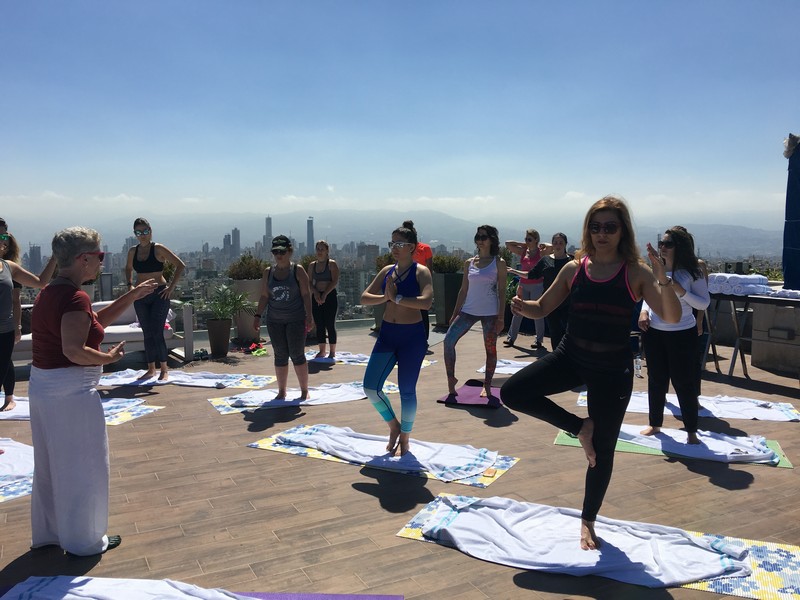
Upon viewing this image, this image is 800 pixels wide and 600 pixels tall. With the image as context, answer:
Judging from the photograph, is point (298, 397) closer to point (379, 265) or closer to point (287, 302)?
point (287, 302)

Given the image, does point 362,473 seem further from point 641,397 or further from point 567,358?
point 641,397

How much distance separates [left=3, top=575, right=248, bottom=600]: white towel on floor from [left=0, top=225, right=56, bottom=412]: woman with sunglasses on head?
2789 millimetres

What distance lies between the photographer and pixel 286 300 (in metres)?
6.82

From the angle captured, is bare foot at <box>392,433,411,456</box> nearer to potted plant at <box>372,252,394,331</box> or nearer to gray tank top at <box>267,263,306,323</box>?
gray tank top at <box>267,263,306,323</box>

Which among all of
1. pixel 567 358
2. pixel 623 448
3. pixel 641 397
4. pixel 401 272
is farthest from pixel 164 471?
pixel 641 397

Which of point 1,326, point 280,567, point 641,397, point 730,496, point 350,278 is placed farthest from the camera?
point 350,278

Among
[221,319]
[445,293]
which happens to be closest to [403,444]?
[221,319]

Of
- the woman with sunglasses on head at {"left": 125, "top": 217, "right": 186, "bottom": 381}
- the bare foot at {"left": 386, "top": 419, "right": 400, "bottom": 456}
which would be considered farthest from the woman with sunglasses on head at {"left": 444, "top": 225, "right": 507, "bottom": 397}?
the woman with sunglasses on head at {"left": 125, "top": 217, "right": 186, "bottom": 381}

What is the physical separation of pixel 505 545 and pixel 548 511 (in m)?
0.57

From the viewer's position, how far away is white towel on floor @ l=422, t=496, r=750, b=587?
325cm

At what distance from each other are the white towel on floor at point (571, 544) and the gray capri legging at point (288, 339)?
329cm

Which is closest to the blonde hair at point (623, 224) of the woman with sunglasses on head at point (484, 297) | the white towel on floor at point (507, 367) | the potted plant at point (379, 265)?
the woman with sunglasses on head at point (484, 297)

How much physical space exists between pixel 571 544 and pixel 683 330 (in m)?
2.63

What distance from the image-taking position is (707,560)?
3.34 m
